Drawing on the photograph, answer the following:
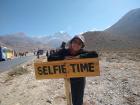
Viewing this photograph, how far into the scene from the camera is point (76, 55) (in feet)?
15.1

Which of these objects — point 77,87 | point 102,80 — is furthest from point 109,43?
point 77,87

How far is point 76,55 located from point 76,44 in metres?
0.22

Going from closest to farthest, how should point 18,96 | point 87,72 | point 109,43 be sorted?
1. point 87,72
2. point 18,96
3. point 109,43

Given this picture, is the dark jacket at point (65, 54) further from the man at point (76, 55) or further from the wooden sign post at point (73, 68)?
the wooden sign post at point (73, 68)

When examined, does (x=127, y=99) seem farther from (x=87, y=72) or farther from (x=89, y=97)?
(x=87, y=72)

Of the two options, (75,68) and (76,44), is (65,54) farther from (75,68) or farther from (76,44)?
(75,68)

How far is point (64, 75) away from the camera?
4359 mm

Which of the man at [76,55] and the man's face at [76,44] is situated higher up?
the man's face at [76,44]

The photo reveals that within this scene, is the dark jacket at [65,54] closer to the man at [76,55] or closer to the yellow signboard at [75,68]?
the man at [76,55]

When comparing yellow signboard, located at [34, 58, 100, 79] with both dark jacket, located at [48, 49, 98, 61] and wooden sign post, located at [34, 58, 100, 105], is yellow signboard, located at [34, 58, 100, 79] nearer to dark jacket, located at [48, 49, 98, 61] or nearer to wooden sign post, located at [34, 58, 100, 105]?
wooden sign post, located at [34, 58, 100, 105]

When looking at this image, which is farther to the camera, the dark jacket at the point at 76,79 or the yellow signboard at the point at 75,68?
the dark jacket at the point at 76,79

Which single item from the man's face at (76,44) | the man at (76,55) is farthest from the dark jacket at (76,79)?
the man's face at (76,44)

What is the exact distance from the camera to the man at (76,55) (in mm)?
4516

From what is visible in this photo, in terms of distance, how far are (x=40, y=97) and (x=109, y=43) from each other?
8195 cm
